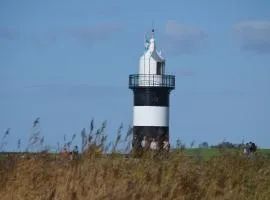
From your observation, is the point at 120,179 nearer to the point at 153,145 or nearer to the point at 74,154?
the point at 74,154

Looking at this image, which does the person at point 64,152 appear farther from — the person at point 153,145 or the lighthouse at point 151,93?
the lighthouse at point 151,93

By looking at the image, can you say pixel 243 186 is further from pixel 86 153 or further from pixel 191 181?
pixel 86 153

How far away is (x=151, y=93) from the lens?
30.8 metres

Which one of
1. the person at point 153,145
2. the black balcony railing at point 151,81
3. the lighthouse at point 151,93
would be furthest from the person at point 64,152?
the black balcony railing at point 151,81

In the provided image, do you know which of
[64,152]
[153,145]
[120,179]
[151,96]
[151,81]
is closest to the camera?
[120,179]

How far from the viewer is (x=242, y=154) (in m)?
9.30

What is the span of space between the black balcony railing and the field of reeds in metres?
22.7

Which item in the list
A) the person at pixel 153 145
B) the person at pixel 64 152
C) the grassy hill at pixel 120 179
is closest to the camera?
the grassy hill at pixel 120 179

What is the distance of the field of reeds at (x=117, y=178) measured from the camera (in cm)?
696

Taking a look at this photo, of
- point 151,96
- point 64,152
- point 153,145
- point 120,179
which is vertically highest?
point 151,96

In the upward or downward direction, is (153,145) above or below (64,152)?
above

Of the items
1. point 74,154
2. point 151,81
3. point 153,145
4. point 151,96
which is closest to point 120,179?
point 74,154

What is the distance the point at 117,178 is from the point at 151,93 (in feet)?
77.1

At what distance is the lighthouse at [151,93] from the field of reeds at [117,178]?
20682 millimetres
